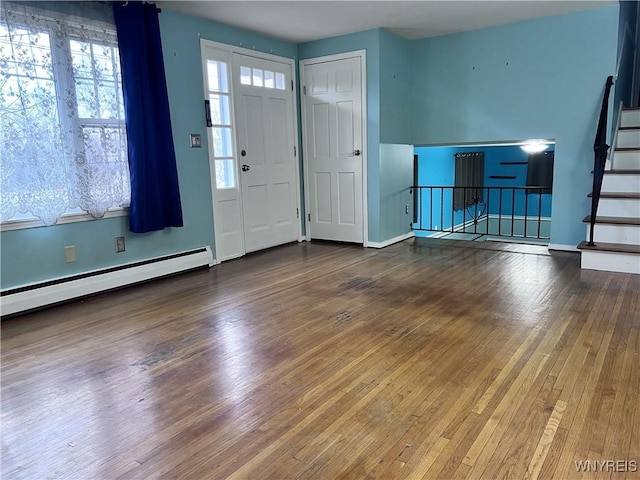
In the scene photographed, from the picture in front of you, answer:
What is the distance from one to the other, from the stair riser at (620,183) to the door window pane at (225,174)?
11.9 feet

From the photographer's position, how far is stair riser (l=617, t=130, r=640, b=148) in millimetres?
4552

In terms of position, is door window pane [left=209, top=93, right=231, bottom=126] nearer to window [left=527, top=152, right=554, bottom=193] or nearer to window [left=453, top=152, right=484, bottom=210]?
window [left=453, top=152, right=484, bottom=210]

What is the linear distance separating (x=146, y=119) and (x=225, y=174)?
3.43 feet

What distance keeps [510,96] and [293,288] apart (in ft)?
10.5

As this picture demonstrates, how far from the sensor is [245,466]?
1562 millimetres

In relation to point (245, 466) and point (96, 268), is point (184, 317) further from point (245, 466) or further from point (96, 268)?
point (245, 466)

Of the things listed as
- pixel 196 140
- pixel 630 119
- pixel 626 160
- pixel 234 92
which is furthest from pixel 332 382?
pixel 630 119

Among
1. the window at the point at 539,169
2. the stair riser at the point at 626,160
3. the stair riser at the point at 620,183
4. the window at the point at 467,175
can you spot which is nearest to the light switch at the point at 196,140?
the stair riser at the point at 620,183

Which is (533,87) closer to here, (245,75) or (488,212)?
(245,75)

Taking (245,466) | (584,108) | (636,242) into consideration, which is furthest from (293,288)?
(584,108)

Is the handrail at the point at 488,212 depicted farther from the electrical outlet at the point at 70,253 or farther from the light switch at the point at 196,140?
the electrical outlet at the point at 70,253

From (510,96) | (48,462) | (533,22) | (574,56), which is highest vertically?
(533,22)

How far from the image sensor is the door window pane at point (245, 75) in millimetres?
4727

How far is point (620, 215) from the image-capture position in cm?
418
